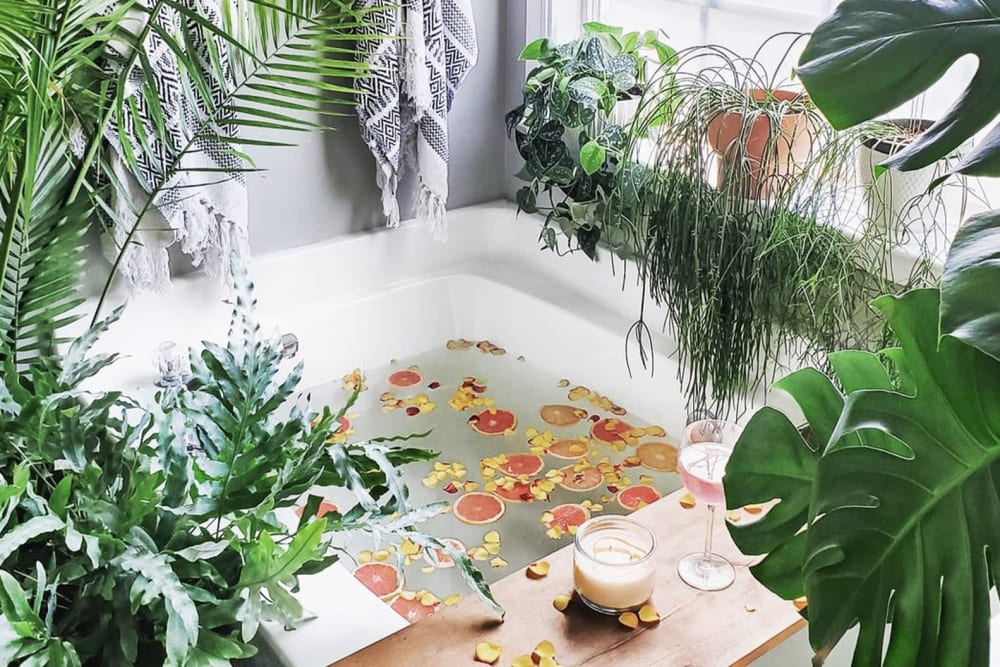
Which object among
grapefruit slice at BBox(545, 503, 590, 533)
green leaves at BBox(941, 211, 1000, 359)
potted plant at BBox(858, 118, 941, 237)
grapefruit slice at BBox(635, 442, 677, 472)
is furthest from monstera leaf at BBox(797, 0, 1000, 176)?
grapefruit slice at BBox(635, 442, 677, 472)

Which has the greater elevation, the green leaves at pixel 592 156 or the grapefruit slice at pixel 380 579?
the green leaves at pixel 592 156

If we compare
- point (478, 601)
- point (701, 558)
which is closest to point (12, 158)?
point (478, 601)

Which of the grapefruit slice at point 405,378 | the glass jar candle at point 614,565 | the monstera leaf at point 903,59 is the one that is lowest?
the grapefruit slice at point 405,378

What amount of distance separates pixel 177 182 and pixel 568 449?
1008mm

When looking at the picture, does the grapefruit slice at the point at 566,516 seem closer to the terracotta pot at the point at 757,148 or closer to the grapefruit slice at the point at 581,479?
the grapefruit slice at the point at 581,479

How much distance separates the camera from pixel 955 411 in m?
0.69

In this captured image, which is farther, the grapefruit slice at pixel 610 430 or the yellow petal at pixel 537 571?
the grapefruit slice at pixel 610 430

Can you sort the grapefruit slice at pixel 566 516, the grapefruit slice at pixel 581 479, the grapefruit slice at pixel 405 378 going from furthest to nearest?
the grapefruit slice at pixel 405 378 < the grapefruit slice at pixel 581 479 < the grapefruit slice at pixel 566 516

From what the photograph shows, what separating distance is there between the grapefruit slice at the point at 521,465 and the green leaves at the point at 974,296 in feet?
5.44

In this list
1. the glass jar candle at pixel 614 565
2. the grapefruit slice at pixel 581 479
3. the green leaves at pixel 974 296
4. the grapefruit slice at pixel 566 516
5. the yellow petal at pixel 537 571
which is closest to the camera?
the green leaves at pixel 974 296

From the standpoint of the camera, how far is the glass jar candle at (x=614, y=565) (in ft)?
3.94

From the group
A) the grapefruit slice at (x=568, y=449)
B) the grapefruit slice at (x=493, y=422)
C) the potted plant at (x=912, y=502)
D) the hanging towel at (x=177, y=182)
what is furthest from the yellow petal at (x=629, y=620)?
the hanging towel at (x=177, y=182)

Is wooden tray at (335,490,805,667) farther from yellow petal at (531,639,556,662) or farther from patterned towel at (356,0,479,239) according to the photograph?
patterned towel at (356,0,479,239)

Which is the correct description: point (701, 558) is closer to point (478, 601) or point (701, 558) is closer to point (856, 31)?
point (478, 601)
